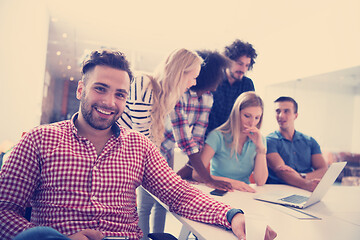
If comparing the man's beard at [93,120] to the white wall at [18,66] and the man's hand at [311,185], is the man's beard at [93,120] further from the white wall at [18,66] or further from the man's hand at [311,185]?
the white wall at [18,66]

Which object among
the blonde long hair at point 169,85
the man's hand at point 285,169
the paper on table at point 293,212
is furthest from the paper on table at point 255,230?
the man's hand at point 285,169

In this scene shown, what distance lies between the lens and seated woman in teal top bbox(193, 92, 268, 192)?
204 centimetres

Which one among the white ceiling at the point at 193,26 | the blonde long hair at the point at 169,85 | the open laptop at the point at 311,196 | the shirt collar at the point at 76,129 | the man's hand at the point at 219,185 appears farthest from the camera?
the white ceiling at the point at 193,26

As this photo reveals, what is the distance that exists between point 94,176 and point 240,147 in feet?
4.01

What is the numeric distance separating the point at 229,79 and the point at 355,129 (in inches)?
148

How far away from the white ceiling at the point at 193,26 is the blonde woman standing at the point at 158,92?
277 centimetres

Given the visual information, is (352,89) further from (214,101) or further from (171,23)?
(214,101)

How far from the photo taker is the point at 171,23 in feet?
18.0

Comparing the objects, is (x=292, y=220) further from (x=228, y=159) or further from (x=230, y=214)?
(x=228, y=159)

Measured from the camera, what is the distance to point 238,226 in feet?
3.33

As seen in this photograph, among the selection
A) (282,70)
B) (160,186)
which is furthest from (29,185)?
(282,70)

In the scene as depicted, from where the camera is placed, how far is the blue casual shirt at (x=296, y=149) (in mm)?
2490

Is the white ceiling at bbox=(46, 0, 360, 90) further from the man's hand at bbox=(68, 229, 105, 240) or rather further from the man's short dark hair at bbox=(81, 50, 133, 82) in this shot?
the man's hand at bbox=(68, 229, 105, 240)

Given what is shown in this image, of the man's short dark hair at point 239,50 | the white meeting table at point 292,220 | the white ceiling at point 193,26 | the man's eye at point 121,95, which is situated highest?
the white ceiling at point 193,26
